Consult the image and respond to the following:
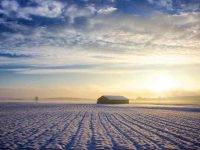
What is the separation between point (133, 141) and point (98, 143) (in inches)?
69.4

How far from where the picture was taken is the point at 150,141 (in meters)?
14.7

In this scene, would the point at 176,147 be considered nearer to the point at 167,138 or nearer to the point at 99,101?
the point at 167,138

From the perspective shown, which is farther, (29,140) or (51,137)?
(51,137)

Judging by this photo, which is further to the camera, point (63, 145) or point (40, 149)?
point (63, 145)

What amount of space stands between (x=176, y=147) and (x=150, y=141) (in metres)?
1.80

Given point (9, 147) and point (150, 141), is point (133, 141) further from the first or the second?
point (9, 147)

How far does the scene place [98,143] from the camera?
46.0 ft

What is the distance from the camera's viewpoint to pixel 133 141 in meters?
14.7

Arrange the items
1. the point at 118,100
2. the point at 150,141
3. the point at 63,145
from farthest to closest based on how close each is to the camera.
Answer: the point at 118,100, the point at 150,141, the point at 63,145

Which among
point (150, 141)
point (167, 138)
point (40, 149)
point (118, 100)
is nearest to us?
point (40, 149)

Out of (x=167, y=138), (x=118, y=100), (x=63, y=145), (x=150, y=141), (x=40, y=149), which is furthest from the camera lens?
(x=118, y=100)

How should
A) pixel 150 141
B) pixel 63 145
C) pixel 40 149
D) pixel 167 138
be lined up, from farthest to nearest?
pixel 167 138 < pixel 150 141 < pixel 63 145 < pixel 40 149

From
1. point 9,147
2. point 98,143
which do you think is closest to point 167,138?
point 98,143

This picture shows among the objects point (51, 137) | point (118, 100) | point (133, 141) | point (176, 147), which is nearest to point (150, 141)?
point (133, 141)
